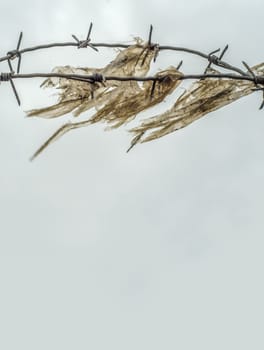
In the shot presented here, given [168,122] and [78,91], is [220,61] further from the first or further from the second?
[78,91]

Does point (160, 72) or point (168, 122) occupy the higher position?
point (160, 72)

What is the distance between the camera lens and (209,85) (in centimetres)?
388

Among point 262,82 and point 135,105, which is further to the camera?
point 135,105

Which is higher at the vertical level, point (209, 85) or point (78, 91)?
point (78, 91)

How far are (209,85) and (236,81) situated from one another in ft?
0.48

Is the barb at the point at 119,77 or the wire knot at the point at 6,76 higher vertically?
the wire knot at the point at 6,76

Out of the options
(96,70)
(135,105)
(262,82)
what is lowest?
(262,82)

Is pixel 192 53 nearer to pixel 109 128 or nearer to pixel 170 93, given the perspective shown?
pixel 170 93

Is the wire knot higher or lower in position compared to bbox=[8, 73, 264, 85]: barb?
higher

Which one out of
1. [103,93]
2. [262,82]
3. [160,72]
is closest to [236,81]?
[262,82]

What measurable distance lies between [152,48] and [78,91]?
46 cm

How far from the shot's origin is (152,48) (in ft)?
13.4

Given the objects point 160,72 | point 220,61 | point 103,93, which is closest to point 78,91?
point 103,93

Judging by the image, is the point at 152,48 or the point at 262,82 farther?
the point at 152,48
